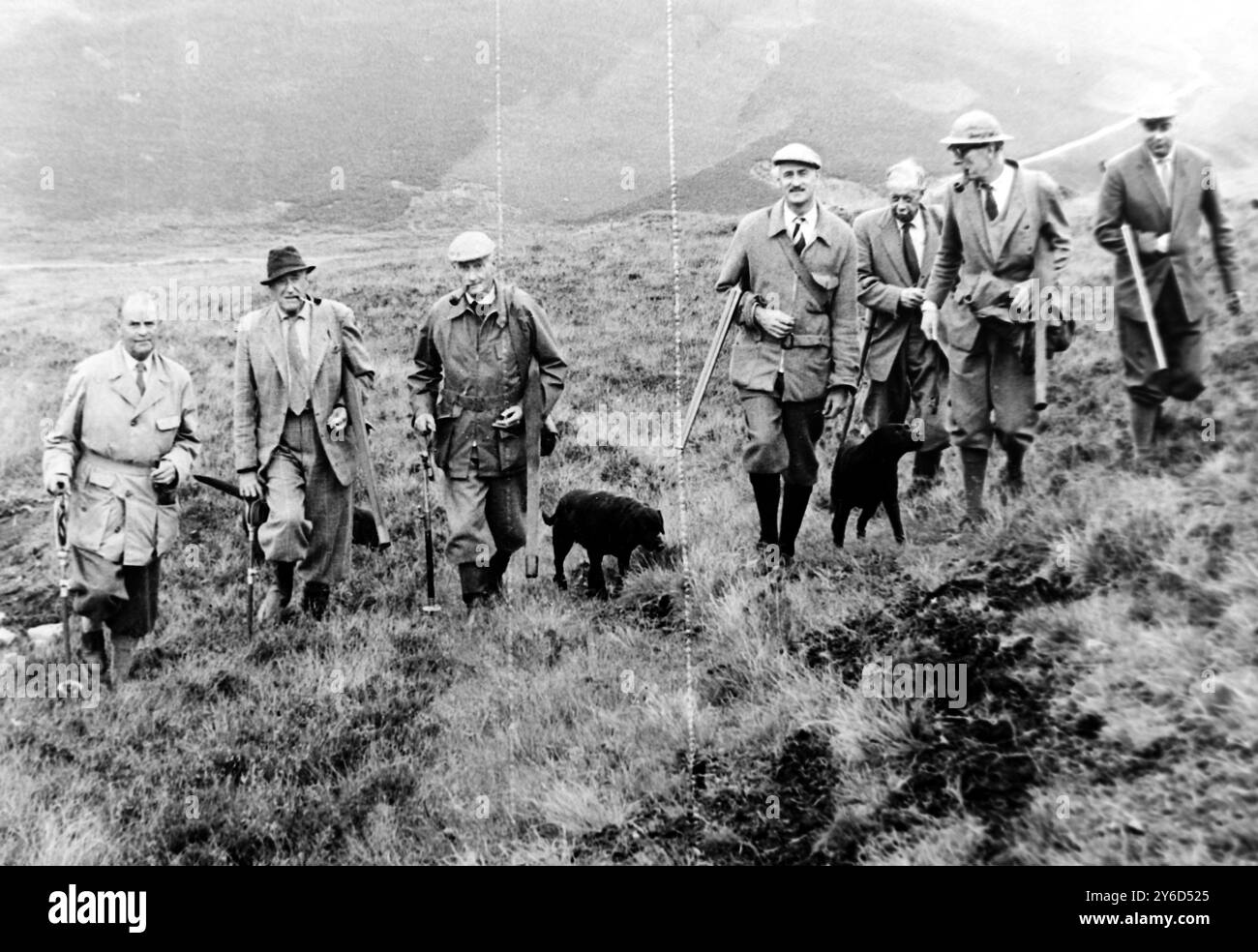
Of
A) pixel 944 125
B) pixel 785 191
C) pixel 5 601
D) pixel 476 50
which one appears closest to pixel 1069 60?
pixel 944 125

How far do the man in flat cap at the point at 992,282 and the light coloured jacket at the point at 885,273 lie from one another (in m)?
0.90

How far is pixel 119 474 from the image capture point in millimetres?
6340

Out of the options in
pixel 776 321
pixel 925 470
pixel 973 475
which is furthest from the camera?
pixel 925 470

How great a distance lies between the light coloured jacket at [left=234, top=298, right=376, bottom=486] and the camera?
6.91 meters

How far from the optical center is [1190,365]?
4742 millimetres

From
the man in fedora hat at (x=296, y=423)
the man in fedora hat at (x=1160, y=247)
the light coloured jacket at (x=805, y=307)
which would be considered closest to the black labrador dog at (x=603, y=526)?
the light coloured jacket at (x=805, y=307)

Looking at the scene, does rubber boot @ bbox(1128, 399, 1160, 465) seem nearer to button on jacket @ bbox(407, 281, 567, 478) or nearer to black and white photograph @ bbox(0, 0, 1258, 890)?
black and white photograph @ bbox(0, 0, 1258, 890)

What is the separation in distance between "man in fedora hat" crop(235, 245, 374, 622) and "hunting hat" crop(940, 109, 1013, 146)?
3.79 m

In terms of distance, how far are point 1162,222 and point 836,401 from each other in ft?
5.96

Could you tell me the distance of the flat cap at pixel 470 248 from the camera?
21.2 ft

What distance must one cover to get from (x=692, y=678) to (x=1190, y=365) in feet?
8.55

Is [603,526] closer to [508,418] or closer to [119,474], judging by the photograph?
[508,418]

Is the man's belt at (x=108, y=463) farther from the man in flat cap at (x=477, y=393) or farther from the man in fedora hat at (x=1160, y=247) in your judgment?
the man in fedora hat at (x=1160, y=247)

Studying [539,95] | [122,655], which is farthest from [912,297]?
[122,655]
